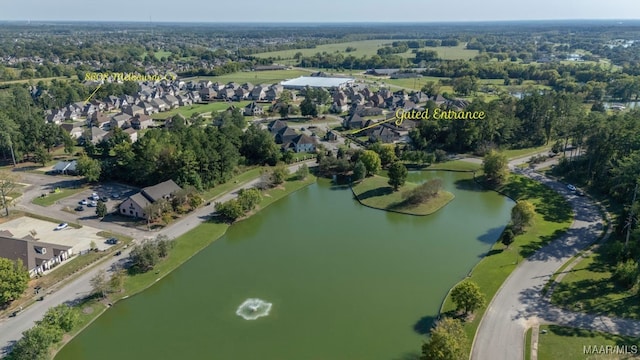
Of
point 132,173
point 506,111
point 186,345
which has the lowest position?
point 186,345

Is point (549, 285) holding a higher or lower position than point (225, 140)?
lower

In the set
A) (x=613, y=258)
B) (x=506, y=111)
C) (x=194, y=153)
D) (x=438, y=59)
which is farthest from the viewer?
(x=438, y=59)

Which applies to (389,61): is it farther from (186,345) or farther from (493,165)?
(186,345)

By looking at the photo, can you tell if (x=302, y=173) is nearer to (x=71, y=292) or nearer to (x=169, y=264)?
(x=169, y=264)

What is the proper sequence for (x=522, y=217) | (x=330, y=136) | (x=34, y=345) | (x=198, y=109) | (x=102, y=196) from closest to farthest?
(x=34, y=345) → (x=522, y=217) → (x=102, y=196) → (x=330, y=136) → (x=198, y=109)

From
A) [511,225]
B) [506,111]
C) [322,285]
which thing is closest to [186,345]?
[322,285]

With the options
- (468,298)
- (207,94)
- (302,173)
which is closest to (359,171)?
(302,173)
